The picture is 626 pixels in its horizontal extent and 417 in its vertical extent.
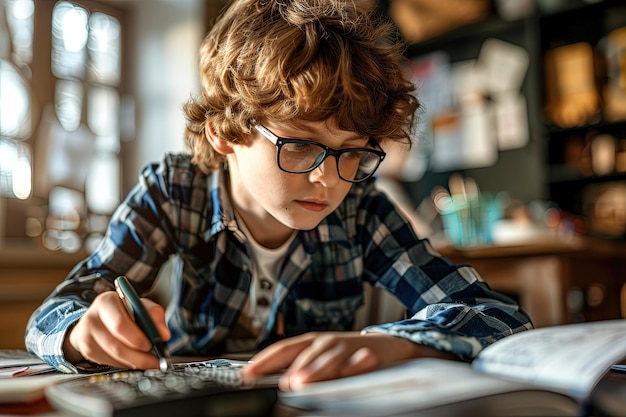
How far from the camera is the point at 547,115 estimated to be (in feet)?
10.9

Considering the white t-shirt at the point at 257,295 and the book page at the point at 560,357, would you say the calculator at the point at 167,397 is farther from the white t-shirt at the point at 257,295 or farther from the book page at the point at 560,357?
the white t-shirt at the point at 257,295

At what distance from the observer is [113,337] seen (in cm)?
64

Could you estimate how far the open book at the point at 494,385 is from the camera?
406 millimetres

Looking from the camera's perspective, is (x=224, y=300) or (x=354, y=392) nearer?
(x=354, y=392)

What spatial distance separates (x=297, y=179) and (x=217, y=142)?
0.18 m

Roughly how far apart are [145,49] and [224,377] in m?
2.77

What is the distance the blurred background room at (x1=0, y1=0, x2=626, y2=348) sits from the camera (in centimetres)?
209

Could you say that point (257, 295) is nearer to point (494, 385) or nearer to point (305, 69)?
point (305, 69)

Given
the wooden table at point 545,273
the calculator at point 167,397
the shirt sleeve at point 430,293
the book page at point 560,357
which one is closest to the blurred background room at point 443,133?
the wooden table at point 545,273

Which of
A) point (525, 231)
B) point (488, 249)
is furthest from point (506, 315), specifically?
point (525, 231)

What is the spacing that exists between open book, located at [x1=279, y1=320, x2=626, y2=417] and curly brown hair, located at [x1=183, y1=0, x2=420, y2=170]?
1.35 feet

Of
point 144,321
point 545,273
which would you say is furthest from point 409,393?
point 545,273

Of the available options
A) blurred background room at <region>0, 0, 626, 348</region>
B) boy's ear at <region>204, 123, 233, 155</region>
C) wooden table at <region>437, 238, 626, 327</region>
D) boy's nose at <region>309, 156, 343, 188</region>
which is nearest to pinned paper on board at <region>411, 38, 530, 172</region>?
blurred background room at <region>0, 0, 626, 348</region>

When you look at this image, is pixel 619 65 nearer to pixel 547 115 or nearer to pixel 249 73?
pixel 547 115
